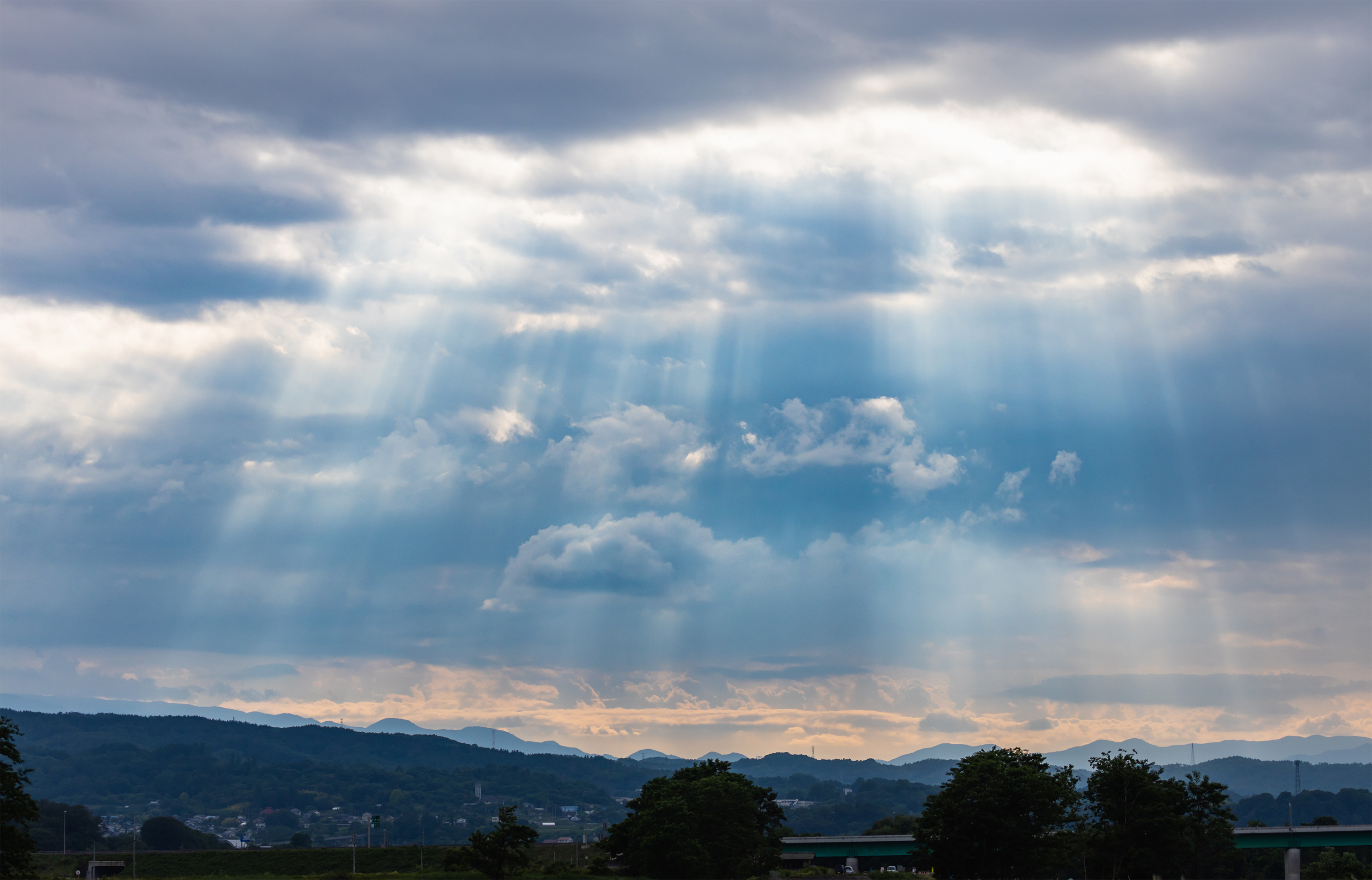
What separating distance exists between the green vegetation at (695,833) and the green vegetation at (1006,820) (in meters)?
19.1

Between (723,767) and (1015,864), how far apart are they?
4494cm

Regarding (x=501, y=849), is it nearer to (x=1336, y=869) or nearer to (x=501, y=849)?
(x=501, y=849)

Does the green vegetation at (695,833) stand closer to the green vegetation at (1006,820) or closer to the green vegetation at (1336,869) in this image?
the green vegetation at (1006,820)

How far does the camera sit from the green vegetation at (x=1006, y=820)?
112m

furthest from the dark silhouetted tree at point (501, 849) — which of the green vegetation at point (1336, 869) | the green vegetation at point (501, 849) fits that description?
the green vegetation at point (1336, 869)

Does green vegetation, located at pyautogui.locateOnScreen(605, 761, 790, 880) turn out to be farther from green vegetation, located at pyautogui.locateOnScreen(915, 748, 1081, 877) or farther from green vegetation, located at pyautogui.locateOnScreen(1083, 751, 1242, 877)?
green vegetation, located at pyautogui.locateOnScreen(1083, 751, 1242, 877)

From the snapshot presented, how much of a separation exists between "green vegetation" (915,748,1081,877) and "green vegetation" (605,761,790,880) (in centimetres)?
1913

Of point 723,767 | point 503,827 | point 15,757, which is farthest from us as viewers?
point 723,767

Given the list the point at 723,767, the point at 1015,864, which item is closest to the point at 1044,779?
the point at 1015,864

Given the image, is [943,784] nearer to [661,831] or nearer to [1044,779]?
[1044,779]

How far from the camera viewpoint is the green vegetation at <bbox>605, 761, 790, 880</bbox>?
114 meters

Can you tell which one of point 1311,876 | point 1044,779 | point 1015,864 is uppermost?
point 1044,779

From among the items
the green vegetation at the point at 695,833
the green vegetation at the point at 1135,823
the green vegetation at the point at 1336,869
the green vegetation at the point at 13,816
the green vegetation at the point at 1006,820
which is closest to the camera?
the green vegetation at the point at 13,816

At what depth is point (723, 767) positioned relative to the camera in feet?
492
